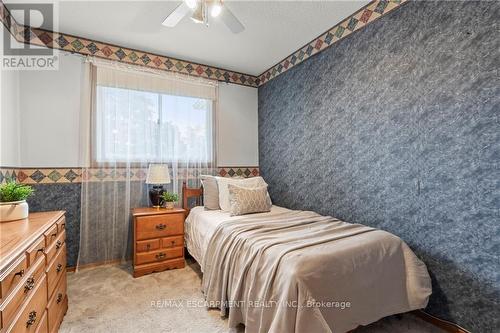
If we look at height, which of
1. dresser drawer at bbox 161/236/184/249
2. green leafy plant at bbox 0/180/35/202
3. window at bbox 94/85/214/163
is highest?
window at bbox 94/85/214/163

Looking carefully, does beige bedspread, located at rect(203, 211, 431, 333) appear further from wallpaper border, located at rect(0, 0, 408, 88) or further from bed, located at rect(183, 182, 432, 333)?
wallpaper border, located at rect(0, 0, 408, 88)

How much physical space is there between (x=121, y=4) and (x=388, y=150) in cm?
270

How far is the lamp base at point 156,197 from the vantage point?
114 inches

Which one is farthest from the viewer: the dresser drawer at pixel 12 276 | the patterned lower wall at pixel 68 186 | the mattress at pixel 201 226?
the patterned lower wall at pixel 68 186

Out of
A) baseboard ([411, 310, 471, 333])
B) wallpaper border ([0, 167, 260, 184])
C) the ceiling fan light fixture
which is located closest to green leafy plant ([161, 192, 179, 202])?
wallpaper border ([0, 167, 260, 184])

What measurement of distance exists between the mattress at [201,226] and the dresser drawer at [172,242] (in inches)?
4.0

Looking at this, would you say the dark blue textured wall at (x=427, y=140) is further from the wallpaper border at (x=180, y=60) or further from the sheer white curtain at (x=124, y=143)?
the sheer white curtain at (x=124, y=143)

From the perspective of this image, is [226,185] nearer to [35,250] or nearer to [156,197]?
[156,197]

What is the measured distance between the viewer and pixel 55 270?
168 cm

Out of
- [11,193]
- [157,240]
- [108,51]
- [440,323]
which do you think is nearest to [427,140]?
[440,323]

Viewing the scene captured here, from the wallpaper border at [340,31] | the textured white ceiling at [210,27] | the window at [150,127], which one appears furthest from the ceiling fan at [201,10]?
the window at [150,127]

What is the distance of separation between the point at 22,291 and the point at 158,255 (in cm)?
158

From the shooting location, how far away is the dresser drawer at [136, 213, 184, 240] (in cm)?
257

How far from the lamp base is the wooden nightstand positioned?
11 centimetres
